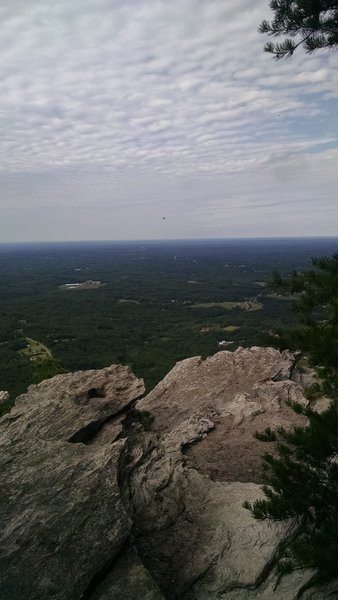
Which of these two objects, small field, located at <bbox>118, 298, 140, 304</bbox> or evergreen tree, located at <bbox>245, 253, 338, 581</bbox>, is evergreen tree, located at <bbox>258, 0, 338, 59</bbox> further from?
small field, located at <bbox>118, 298, 140, 304</bbox>

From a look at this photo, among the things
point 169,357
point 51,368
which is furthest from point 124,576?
point 169,357

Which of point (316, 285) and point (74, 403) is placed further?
point (74, 403)

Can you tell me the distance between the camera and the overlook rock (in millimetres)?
8203

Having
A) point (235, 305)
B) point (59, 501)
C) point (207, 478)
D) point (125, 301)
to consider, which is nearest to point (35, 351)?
point (235, 305)

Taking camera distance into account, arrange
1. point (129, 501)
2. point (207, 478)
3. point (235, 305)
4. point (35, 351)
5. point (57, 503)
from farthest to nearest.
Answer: point (235, 305)
point (35, 351)
point (207, 478)
point (129, 501)
point (57, 503)

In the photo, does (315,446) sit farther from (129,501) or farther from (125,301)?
(125,301)

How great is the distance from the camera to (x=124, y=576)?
325 inches

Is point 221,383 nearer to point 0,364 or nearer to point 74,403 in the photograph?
point 74,403

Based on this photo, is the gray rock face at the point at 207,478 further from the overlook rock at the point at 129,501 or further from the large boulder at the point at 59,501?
the large boulder at the point at 59,501

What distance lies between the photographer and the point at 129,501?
1031 centimetres

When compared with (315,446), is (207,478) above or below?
below

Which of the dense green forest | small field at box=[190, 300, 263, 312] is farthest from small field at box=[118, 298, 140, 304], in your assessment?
small field at box=[190, 300, 263, 312]

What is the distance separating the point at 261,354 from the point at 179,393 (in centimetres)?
423

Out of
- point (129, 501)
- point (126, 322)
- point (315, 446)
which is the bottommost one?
point (126, 322)
